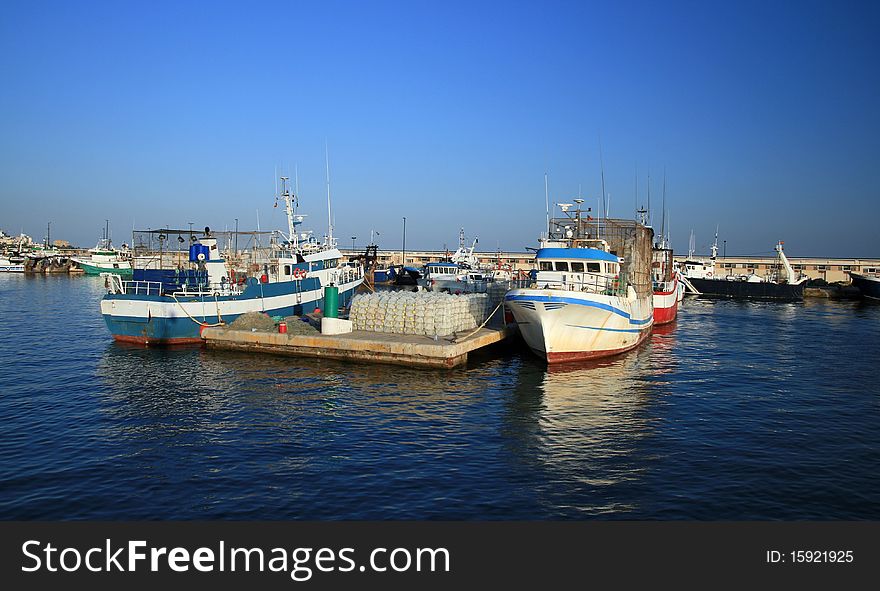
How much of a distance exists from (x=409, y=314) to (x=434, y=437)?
42.7 feet

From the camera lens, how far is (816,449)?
58.6ft

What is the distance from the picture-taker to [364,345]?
28453mm

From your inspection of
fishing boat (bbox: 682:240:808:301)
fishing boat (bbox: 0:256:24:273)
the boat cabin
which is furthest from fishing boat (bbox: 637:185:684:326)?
fishing boat (bbox: 0:256:24:273)

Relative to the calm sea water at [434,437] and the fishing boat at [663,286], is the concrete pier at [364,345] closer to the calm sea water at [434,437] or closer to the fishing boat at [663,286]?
the calm sea water at [434,437]

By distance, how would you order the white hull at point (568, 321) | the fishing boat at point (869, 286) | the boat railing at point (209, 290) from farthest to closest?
the fishing boat at point (869, 286), the boat railing at point (209, 290), the white hull at point (568, 321)

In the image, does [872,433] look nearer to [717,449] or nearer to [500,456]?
[717,449]

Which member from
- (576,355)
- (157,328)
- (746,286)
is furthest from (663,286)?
(746,286)

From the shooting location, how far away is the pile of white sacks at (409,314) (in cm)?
3070

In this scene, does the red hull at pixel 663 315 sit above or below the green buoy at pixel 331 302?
A: below

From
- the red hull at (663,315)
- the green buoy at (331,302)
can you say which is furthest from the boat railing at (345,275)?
the red hull at (663,315)

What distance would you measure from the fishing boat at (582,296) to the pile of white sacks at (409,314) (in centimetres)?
335

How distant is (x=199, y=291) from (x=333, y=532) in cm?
2727

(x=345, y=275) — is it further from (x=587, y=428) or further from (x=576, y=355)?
(x=587, y=428)

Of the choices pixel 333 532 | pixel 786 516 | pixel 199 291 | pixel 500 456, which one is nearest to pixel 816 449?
pixel 786 516
